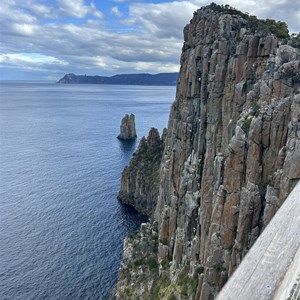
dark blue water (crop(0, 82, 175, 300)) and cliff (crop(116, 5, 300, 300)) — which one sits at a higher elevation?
cliff (crop(116, 5, 300, 300))

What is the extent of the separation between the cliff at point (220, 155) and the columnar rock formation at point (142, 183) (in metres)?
37.3

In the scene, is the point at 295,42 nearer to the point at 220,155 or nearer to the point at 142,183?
the point at 220,155

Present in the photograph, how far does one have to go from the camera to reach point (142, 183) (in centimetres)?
12175

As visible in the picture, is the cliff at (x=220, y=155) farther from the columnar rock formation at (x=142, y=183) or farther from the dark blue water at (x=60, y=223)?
the columnar rock formation at (x=142, y=183)

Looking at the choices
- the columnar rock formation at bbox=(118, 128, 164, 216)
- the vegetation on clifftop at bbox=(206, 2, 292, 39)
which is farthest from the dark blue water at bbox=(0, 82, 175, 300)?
the vegetation on clifftop at bbox=(206, 2, 292, 39)

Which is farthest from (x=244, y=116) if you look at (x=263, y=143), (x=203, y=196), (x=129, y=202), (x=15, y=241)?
(x=129, y=202)

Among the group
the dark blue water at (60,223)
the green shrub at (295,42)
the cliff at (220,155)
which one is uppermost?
the green shrub at (295,42)

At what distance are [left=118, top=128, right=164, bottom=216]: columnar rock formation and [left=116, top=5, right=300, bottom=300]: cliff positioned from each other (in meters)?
37.3

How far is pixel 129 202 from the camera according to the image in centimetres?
12012

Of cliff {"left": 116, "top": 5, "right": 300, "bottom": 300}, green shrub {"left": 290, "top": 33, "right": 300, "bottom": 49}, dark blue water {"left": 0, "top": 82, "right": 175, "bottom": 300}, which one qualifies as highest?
green shrub {"left": 290, "top": 33, "right": 300, "bottom": 49}

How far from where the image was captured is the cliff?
36.3 metres

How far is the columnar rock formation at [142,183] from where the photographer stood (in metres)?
118

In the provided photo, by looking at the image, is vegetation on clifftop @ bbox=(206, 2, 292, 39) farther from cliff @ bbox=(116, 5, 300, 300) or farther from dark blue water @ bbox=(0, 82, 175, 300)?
dark blue water @ bbox=(0, 82, 175, 300)

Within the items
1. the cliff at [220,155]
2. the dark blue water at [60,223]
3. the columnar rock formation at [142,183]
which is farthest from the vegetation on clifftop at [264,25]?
the columnar rock formation at [142,183]
